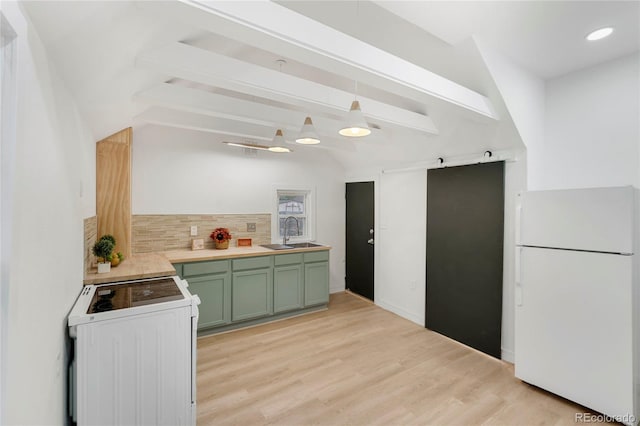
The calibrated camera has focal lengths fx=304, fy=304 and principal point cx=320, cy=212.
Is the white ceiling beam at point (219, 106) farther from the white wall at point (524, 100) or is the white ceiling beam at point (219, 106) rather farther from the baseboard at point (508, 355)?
the baseboard at point (508, 355)

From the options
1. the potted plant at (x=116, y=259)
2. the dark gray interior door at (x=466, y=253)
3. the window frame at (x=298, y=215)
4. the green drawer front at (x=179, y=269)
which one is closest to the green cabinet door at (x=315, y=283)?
the window frame at (x=298, y=215)

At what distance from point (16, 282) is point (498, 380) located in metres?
3.34

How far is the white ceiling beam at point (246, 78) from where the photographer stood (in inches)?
70.2

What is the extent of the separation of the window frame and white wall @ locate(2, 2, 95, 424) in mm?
2880

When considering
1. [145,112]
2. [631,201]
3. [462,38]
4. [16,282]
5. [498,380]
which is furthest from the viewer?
[145,112]

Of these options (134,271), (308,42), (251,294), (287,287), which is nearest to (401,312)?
(287,287)

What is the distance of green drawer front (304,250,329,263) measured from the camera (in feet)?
13.9

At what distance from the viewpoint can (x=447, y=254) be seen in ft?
11.8

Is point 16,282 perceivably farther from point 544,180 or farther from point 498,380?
point 544,180

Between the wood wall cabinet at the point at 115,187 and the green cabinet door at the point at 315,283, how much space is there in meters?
2.19

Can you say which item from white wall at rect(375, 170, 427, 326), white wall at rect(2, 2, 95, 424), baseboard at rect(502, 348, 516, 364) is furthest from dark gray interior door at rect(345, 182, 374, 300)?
white wall at rect(2, 2, 95, 424)

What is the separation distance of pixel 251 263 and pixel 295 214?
1402 mm

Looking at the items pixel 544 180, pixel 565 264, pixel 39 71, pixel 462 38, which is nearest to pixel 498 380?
pixel 565 264

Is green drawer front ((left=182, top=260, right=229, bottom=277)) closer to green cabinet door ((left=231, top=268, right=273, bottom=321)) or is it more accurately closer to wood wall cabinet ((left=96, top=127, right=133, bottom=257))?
green cabinet door ((left=231, top=268, right=273, bottom=321))
